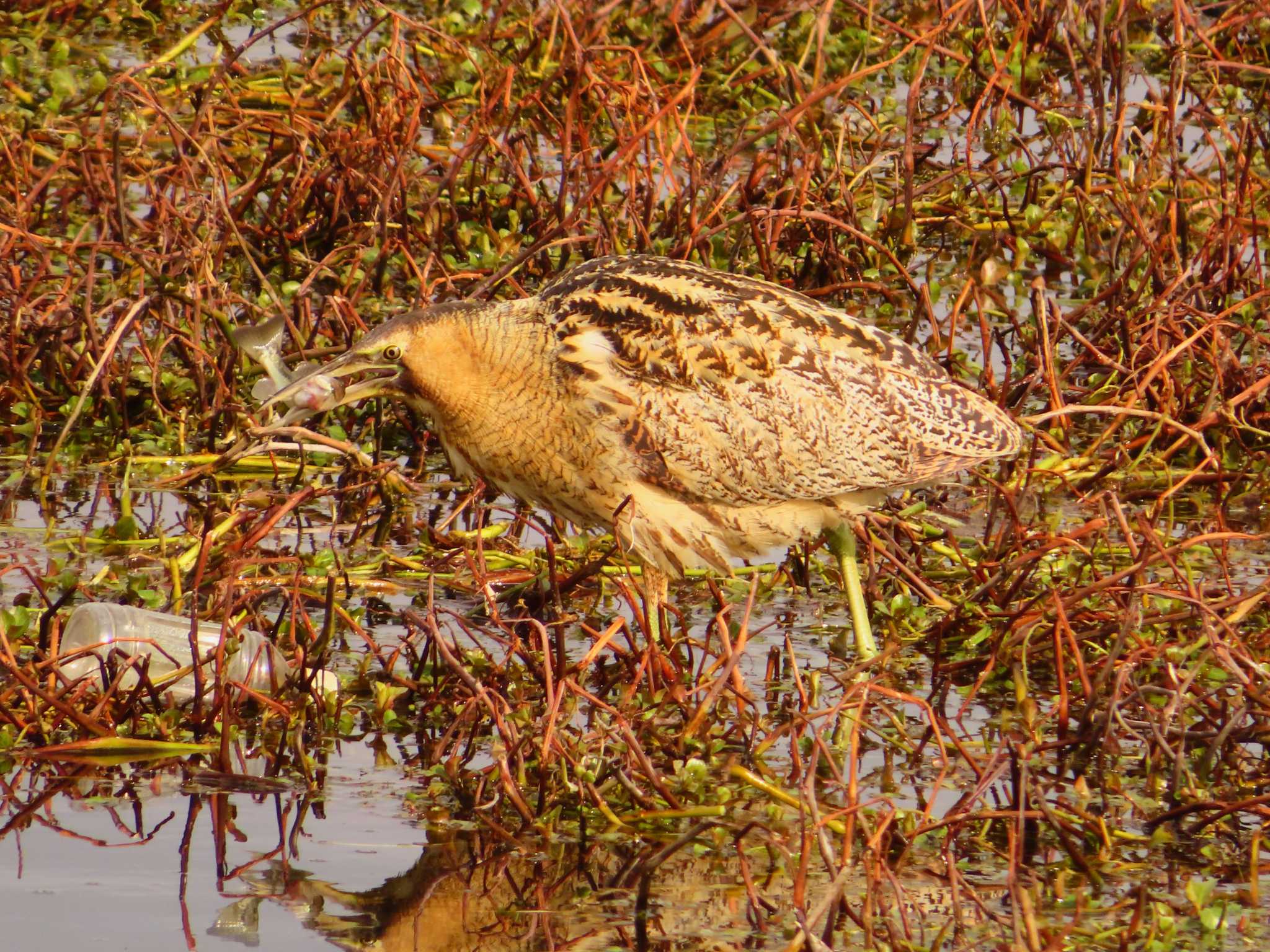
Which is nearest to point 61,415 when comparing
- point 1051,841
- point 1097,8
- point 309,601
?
point 309,601

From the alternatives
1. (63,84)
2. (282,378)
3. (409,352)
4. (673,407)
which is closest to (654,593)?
(673,407)

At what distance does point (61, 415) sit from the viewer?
5898 mm

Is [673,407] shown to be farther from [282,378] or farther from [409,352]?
[282,378]

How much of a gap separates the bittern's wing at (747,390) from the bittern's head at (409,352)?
0.23m

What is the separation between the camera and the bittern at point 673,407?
4625 mm

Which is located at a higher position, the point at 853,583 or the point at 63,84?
the point at 63,84

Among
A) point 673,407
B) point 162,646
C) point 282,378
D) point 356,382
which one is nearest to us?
point 162,646

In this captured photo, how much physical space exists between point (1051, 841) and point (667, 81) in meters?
4.76

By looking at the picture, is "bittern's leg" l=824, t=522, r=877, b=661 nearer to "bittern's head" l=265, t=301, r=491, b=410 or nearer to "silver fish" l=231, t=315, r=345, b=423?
"bittern's head" l=265, t=301, r=491, b=410

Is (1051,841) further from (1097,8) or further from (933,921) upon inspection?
(1097,8)

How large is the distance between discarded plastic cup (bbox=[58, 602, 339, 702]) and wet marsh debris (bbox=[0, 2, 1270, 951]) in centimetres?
8

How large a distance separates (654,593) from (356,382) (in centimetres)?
82

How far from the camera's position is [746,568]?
5406mm

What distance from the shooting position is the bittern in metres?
4.62
